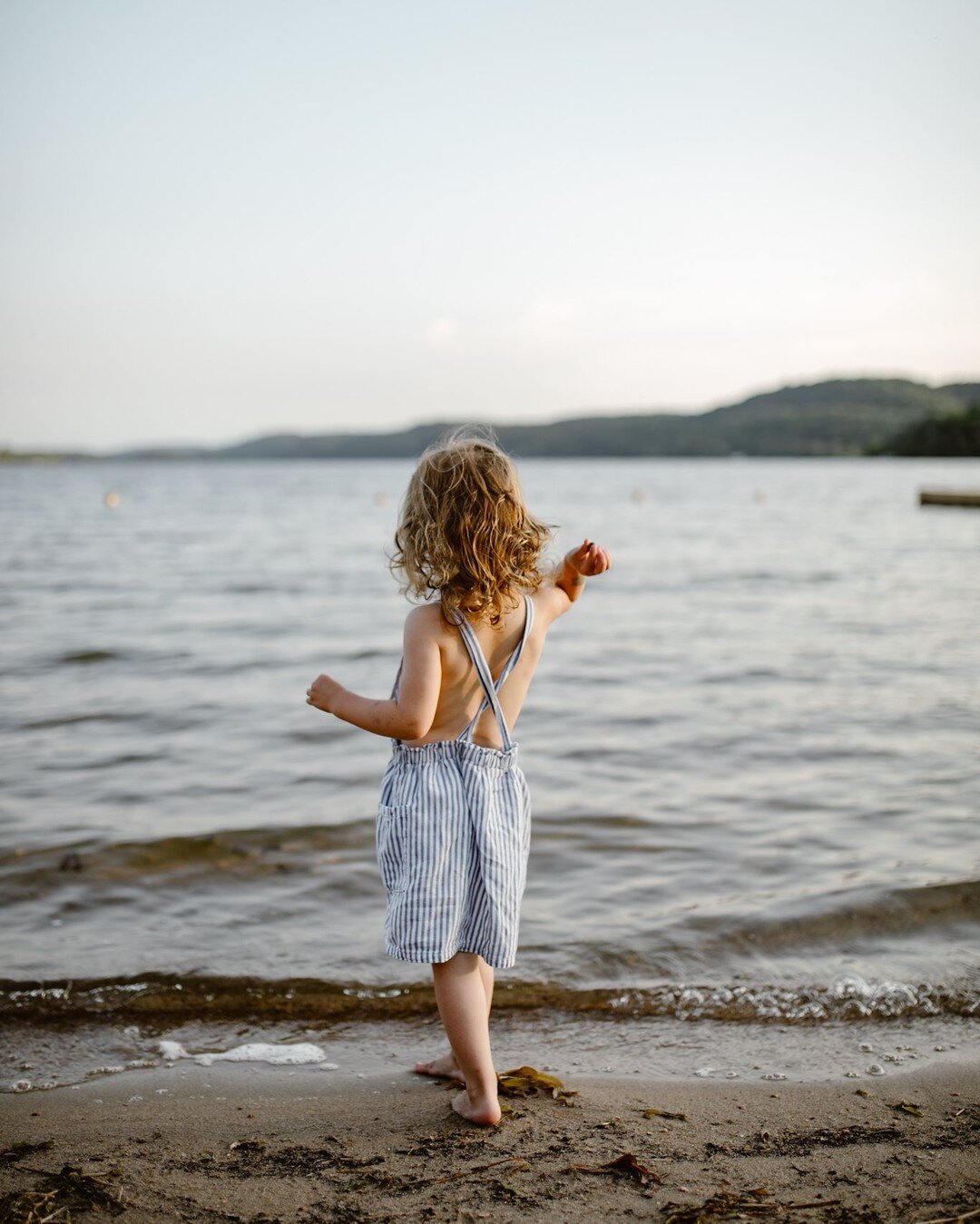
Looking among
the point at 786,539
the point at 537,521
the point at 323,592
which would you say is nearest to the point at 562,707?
the point at 537,521

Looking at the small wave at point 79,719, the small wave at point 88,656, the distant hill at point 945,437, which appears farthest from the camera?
the distant hill at point 945,437

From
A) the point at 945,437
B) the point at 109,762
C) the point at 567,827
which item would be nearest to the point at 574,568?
the point at 567,827

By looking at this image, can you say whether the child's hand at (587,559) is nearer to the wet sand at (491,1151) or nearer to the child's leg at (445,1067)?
the child's leg at (445,1067)

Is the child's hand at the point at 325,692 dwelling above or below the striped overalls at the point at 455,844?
above

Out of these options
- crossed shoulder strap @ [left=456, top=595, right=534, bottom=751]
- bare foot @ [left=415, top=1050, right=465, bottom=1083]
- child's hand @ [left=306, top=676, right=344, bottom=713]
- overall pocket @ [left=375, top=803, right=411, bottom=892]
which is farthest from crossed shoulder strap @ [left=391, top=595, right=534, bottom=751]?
bare foot @ [left=415, top=1050, right=465, bottom=1083]

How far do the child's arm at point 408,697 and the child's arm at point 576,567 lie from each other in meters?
0.48

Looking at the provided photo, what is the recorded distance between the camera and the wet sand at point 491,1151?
2332mm

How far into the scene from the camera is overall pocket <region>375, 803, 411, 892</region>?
108 inches

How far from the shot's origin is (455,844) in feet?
9.05

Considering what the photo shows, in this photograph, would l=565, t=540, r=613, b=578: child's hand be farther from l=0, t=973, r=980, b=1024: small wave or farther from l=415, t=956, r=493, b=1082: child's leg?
l=0, t=973, r=980, b=1024: small wave

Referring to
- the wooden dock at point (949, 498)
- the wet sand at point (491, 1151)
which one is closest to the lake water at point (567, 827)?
the wet sand at point (491, 1151)

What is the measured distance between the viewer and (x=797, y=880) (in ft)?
16.3

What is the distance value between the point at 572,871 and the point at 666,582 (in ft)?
47.5

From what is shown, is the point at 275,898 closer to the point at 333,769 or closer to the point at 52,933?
the point at 52,933
